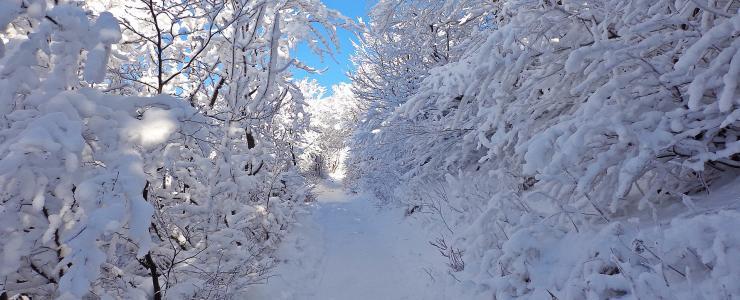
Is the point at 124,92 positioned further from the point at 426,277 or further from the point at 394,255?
the point at 394,255

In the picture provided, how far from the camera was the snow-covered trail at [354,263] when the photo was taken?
568 cm

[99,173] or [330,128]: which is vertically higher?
[330,128]

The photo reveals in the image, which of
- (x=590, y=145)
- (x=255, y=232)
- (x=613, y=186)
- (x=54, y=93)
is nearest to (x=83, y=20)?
(x=54, y=93)

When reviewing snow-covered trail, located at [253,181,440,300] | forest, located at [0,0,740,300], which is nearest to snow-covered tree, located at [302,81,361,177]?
snow-covered trail, located at [253,181,440,300]

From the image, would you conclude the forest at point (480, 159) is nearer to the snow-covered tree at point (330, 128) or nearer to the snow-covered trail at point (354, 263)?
the snow-covered trail at point (354, 263)

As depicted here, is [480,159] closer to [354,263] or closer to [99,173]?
[99,173]

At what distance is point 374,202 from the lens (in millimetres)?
14383

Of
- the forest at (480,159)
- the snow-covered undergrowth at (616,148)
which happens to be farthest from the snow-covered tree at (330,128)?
the snow-covered undergrowth at (616,148)

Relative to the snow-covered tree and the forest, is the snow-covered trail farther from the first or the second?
the snow-covered tree

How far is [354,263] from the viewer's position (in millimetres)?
7426

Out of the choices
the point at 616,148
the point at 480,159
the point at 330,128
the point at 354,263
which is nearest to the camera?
the point at 616,148

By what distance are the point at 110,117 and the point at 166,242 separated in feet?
6.80

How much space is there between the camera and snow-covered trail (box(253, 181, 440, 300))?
568cm

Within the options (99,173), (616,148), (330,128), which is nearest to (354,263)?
(616,148)
